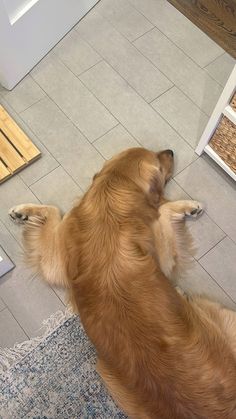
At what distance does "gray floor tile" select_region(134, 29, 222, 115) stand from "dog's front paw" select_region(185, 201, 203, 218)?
55 centimetres

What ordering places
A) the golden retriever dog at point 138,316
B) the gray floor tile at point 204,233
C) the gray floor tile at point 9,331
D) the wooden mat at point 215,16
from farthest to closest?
the wooden mat at point 215,16
the gray floor tile at point 204,233
the gray floor tile at point 9,331
the golden retriever dog at point 138,316

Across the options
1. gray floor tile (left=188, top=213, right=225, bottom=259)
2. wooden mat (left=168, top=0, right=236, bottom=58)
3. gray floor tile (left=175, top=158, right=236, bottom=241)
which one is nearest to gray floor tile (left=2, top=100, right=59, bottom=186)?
gray floor tile (left=175, top=158, right=236, bottom=241)

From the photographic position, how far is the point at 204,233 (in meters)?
1.99

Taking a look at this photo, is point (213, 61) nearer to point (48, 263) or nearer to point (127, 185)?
point (127, 185)

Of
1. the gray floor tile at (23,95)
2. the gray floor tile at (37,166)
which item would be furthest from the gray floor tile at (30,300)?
the gray floor tile at (23,95)

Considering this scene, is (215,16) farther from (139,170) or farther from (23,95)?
(139,170)

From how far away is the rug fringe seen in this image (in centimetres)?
182

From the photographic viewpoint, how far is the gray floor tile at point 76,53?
230 centimetres

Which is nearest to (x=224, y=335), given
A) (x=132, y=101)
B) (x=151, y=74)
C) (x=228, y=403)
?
(x=228, y=403)

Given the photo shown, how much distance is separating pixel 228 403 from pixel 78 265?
66 cm

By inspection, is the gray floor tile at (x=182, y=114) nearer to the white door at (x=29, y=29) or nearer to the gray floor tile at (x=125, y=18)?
the gray floor tile at (x=125, y=18)

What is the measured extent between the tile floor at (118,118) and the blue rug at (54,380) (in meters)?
0.08

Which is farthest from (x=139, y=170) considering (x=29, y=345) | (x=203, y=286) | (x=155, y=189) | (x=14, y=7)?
(x=14, y=7)

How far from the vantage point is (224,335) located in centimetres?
154
